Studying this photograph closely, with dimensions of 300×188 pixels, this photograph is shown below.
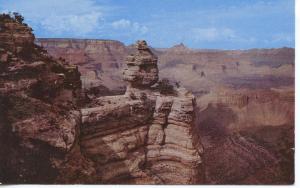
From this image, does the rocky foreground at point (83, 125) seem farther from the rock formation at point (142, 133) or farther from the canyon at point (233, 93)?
the canyon at point (233, 93)

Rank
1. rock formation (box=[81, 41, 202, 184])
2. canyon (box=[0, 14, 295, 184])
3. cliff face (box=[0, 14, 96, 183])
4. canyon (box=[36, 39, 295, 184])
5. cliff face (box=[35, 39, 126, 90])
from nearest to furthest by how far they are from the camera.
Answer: cliff face (box=[0, 14, 96, 183]), canyon (box=[0, 14, 295, 184]), canyon (box=[36, 39, 295, 184]), rock formation (box=[81, 41, 202, 184]), cliff face (box=[35, 39, 126, 90])

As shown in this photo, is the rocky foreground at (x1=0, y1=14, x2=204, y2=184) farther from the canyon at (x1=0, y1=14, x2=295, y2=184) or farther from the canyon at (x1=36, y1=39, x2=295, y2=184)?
the canyon at (x1=36, y1=39, x2=295, y2=184)

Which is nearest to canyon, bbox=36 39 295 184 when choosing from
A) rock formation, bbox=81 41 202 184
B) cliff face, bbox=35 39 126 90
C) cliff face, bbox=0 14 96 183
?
cliff face, bbox=35 39 126 90

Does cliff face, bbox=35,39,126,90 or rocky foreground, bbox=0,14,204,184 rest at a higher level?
cliff face, bbox=35,39,126,90

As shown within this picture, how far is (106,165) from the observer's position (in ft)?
30.8

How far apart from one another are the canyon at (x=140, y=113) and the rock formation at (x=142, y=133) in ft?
0.06

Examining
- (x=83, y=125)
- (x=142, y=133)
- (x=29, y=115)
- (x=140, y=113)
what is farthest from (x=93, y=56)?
(x=29, y=115)

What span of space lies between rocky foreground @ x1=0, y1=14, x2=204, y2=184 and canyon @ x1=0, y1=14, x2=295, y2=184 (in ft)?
0.06

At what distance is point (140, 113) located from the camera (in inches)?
399

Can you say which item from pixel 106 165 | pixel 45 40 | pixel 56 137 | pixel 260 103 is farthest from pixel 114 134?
pixel 260 103

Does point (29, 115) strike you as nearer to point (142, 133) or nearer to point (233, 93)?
point (142, 133)

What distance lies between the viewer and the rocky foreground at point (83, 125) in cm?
845

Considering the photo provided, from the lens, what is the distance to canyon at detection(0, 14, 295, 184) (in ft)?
28.0

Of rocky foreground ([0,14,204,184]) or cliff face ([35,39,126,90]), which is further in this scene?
cliff face ([35,39,126,90])
